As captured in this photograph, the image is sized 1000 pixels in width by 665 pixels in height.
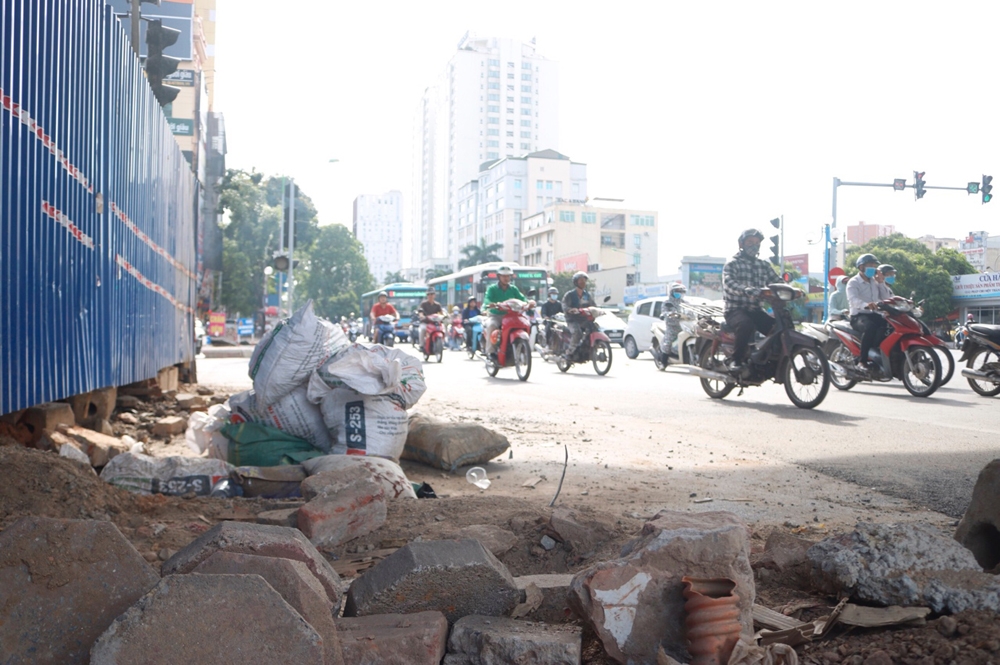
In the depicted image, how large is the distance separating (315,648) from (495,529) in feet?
4.40

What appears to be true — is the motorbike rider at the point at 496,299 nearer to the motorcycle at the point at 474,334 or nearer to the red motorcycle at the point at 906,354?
the red motorcycle at the point at 906,354

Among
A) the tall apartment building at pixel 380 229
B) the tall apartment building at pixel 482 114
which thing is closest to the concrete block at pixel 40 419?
the tall apartment building at pixel 482 114

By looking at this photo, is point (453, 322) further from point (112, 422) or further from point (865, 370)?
point (112, 422)

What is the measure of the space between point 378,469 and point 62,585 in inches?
84.3

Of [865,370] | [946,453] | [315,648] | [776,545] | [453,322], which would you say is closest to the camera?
[315,648]

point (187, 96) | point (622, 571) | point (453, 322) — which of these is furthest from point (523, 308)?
point (187, 96)

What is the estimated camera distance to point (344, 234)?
257 feet

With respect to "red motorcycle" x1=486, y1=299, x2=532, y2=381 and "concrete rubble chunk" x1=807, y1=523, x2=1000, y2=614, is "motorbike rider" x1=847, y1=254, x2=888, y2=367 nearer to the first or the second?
"red motorcycle" x1=486, y1=299, x2=532, y2=381

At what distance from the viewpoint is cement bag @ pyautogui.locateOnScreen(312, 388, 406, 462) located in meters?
4.62

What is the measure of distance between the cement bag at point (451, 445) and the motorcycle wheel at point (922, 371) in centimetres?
670

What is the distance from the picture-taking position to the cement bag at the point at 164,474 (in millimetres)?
3938

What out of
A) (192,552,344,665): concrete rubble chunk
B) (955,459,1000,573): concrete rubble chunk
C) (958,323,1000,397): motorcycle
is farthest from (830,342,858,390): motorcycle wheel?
(192,552,344,665): concrete rubble chunk

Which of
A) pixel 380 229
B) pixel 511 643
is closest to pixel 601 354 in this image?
pixel 511 643

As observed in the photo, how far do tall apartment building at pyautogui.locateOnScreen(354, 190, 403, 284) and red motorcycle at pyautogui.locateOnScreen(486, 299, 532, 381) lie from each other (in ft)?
564
